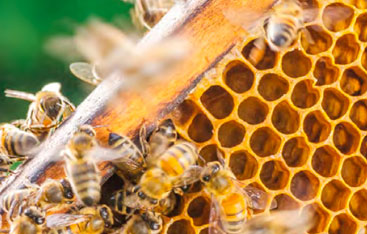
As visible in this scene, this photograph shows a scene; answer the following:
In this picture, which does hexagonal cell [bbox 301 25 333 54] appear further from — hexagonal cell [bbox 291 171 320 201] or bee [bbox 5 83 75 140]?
bee [bbox 5 83 75 140]

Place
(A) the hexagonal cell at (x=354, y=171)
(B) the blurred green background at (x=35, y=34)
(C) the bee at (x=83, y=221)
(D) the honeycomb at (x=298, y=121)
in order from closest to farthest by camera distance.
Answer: (C) the bee at (x=83, y=221) < (D) the honeycomb at (x=298, y=121) < (A) the hexagonal cell at (x=354, y=171) < (B) the blurred green background at (x=35, y=34)

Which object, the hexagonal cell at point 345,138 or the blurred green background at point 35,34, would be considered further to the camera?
the blurred green background at point 35,34

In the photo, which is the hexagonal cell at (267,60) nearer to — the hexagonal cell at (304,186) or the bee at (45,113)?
the hexagonal cell at (304,186)

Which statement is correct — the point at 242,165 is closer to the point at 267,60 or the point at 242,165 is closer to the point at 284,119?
the point at 284,119

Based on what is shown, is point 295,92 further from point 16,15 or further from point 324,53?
point 16,15

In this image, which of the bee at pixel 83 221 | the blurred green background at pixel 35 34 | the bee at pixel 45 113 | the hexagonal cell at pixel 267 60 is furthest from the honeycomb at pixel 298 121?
the blurred green background at pixel 35 34

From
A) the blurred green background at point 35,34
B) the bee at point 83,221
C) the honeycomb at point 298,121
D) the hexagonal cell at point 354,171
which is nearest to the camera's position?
the bee at point 83,221
